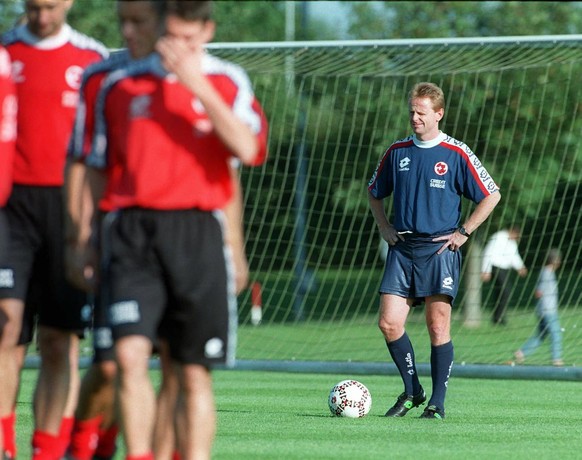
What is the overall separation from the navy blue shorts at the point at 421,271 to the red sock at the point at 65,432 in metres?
3.84

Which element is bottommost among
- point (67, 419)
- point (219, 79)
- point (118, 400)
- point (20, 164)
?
point (67, 419)

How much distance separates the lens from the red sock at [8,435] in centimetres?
649

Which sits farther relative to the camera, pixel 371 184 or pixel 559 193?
pixel 559 193

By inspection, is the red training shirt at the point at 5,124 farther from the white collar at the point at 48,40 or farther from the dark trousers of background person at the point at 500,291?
the dark trousers of background person at the point at 500,291

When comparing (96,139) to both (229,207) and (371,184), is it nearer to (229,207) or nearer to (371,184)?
(229,207)

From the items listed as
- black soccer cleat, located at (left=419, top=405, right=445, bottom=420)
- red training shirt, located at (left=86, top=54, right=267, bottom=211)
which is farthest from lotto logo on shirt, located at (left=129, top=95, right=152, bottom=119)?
black soccer cleat, located at (left=419, top=405, right=445, bottom=420)

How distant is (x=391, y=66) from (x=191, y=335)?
1103 centimetres

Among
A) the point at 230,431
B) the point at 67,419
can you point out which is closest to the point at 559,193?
the point at 230,431

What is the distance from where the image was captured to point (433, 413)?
31.7ft

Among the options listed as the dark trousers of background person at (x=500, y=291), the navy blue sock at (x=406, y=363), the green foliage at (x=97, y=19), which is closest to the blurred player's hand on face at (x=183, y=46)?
the navy blue sock at (x=406, y=363)

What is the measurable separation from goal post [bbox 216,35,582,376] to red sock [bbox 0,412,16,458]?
9.31m

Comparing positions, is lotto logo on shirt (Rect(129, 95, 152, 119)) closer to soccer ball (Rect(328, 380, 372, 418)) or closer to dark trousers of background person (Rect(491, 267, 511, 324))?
soccer ball (Rect(328, 380, 372, 418))

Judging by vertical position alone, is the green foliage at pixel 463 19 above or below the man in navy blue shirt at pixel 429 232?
above

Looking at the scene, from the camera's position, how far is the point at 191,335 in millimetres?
5316
